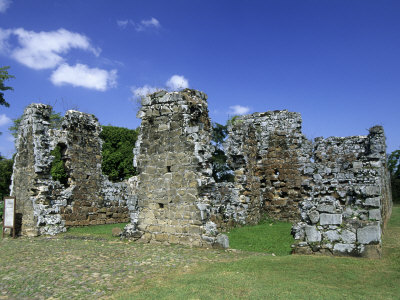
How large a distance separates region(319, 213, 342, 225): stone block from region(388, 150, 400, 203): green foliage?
2762 centimetres

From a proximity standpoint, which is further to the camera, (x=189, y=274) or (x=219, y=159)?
(x=219, y=159)

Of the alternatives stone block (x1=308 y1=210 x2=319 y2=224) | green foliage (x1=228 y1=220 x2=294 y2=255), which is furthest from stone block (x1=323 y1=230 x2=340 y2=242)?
green foliage (x1=228 y1=220 x2=294 y2=255)

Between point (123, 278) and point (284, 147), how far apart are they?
464 inches

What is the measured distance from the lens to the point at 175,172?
995cm

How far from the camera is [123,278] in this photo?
20.9 ft

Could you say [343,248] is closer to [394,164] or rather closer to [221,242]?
[221,242]

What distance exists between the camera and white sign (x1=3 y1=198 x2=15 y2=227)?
1258 cm

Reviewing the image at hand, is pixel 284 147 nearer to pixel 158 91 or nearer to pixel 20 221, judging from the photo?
pixel 158 91

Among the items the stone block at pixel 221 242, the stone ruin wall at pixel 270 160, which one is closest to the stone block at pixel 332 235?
the stone block at pixel 221 242

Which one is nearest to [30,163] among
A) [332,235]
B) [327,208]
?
[327,208]

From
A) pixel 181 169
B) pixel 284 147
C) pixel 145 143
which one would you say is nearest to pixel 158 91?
pixel 145 143

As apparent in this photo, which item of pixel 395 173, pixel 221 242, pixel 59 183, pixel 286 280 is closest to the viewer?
pixel 286 280

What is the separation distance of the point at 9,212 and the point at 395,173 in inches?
1293

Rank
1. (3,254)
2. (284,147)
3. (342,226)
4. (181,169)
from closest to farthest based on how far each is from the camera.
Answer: (342,226) < (3,254) < (181,169) < (284,147)
